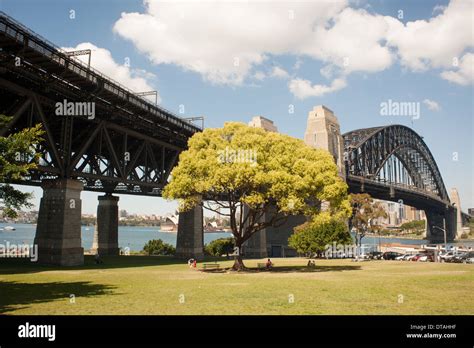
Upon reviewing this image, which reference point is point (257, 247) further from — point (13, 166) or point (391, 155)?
point (391, 155)

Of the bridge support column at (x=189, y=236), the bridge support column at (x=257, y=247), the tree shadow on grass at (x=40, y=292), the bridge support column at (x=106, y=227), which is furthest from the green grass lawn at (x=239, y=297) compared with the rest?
the bridge support column at (x=257, y=247)

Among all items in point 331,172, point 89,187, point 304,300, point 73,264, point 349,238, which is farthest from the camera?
point 89,187

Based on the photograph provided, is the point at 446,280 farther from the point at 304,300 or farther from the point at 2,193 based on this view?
the point at 2,193

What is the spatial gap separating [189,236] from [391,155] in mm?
114347

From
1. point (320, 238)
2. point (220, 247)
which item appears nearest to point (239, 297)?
point (320, 238)

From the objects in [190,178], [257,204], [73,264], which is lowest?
[73,264]

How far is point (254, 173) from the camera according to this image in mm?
33312

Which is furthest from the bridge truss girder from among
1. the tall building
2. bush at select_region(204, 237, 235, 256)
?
the tall building

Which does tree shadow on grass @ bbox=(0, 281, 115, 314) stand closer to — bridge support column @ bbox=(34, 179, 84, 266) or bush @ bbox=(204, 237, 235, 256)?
bridge support column @ bbox=(34, 179, 84, 266)

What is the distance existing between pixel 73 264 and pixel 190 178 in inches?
661

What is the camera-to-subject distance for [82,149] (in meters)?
42.1

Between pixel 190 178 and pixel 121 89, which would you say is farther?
pixel 121 89

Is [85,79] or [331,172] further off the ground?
[85,79]
